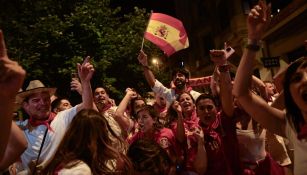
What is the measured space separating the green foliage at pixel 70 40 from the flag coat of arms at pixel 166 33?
5.97 metres

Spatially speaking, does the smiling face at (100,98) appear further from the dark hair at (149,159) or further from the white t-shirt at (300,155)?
the white t-shirt at (300,155)

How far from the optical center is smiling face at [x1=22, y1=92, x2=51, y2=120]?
4.95m

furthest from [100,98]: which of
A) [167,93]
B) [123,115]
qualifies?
[167,93]

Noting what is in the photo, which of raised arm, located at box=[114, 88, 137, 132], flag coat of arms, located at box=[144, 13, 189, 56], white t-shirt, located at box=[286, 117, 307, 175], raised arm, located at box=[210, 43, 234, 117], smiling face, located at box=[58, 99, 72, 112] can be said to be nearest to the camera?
white t-shirt, located at box=[286, 117, 307, 175]

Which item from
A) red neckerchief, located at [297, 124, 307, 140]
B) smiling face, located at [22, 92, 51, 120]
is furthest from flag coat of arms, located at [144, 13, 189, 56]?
red neckerchief, located at [297, 124, 307, 140]

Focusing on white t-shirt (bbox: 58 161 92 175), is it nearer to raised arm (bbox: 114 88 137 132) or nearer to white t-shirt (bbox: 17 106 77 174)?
→ white t-shirt (bbox: 17 106 77 174)

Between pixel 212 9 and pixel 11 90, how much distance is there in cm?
2753

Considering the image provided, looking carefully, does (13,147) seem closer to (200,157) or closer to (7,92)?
(7,92)

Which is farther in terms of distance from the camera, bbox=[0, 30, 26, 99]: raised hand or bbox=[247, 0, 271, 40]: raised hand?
bbox=[247, 0, 271, 40]: raised hand

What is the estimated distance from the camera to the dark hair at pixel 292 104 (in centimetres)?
283

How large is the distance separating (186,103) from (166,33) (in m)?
2.77

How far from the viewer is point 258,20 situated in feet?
9.51

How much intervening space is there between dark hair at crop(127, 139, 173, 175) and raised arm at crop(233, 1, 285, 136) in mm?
749

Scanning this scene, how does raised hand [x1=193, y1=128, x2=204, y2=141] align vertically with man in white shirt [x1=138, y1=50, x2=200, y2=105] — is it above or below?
below
